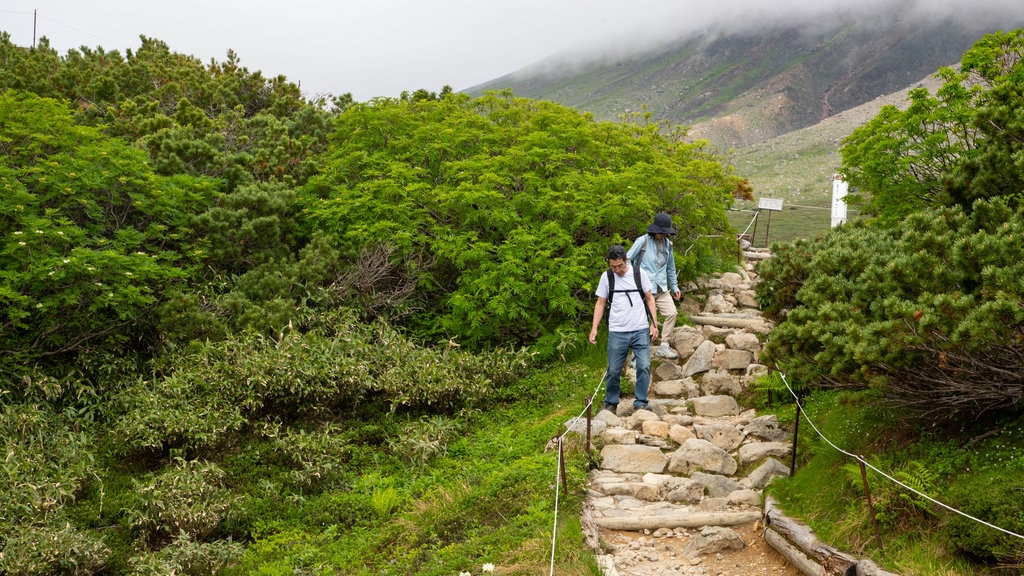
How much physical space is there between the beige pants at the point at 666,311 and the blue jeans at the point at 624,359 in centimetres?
154

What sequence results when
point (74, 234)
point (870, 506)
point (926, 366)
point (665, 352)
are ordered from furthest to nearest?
point (665, 352) → point (74, 234) → point (926, 366) → point (870, 506)

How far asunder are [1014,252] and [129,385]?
389 inches

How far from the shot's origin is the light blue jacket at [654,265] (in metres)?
9.73

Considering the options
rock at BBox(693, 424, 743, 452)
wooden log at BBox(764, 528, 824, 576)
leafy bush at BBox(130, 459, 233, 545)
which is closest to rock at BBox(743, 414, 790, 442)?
rock at BBox(693, 424, 743, 452)

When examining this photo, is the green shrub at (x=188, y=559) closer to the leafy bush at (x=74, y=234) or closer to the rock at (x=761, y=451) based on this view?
the leafy bush at (x=74, y=234)

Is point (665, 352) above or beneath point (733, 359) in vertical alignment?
above

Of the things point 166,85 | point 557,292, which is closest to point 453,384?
point 557,292

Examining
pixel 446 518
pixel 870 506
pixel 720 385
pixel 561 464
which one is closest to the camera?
pixel 870 506

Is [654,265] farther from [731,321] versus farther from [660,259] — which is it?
[731,321]

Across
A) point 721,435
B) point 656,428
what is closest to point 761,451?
point 721,435

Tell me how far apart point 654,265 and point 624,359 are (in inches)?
63.3

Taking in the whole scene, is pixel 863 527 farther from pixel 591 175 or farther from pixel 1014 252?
pixel 591 175

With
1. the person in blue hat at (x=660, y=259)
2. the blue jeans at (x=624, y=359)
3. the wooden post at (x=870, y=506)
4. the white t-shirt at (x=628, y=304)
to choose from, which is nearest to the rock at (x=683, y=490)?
the wooden post at (x=870, y=506)

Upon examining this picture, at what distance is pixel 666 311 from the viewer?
1043 centimetres
